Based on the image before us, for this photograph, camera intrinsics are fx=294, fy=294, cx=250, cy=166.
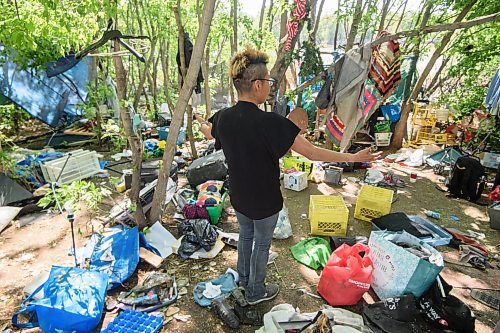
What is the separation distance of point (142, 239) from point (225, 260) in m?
1.00

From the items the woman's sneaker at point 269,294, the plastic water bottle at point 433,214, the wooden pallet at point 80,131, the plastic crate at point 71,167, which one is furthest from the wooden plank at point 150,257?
the wooden pallet at point 80,131

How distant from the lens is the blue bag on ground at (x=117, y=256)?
2906mm

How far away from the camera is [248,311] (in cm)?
256

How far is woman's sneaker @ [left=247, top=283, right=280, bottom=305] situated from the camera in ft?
8.79

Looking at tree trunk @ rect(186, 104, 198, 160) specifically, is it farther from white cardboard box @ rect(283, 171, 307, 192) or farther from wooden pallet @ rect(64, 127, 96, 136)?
wooden pallet @ rect(64, 127, 96, 136)

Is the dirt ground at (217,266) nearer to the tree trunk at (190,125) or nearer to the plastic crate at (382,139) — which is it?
the tree trunk at (190,125)

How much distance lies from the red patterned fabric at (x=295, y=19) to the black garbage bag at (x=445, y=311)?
11.9ft

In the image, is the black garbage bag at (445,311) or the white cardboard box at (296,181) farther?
the white cardboard box at (296,181)

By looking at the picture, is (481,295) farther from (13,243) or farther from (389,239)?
(13,243)

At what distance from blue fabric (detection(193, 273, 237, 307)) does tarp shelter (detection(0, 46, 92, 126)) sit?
6.02 meters

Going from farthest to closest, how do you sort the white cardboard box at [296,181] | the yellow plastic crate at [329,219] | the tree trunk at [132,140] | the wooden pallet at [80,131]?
the wooden pallet at [80,131], the white cardboard box at [296,181], the yellow plastic crate at [329,219], the tree trunk at [132,140]

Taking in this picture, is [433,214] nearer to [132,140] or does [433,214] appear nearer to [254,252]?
[254,252]

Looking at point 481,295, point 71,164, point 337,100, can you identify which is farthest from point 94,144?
point 481,295

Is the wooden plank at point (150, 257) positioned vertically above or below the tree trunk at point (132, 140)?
below
